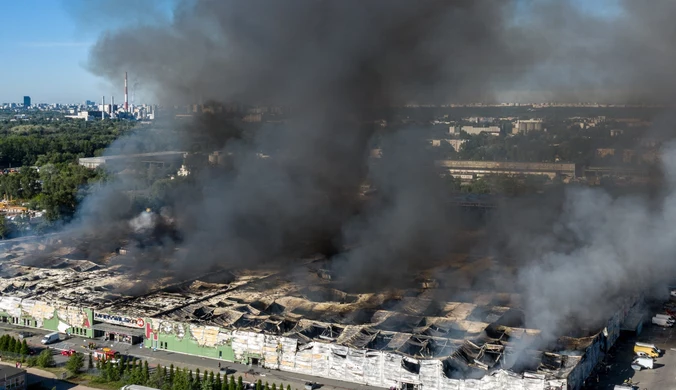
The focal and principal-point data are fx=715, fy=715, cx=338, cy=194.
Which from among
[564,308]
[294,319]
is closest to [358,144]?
[294,319]

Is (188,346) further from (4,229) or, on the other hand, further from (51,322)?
(4,229)

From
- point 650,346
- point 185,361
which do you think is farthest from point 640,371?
point 185,361

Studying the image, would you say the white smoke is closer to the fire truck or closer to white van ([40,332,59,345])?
the fire truck

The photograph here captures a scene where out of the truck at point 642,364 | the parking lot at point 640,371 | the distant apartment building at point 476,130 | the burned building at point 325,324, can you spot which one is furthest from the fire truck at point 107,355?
the distant apartment building at point 476,130

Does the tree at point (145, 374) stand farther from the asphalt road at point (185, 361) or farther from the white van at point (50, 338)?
the white van at point (50, 338)

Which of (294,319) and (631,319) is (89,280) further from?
(631,319)

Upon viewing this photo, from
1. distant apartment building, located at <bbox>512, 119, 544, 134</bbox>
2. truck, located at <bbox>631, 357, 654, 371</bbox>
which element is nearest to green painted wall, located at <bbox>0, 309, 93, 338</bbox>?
truck, located at <bbox>631, 357, 654, 371</bbox>

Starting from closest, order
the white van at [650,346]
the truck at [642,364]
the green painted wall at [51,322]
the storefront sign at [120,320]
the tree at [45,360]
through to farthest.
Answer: the truck at [642,364], the tree at [45,360], the white van at [650,346], the storefront sign at [120,320], the green painted wall at [51,322]
